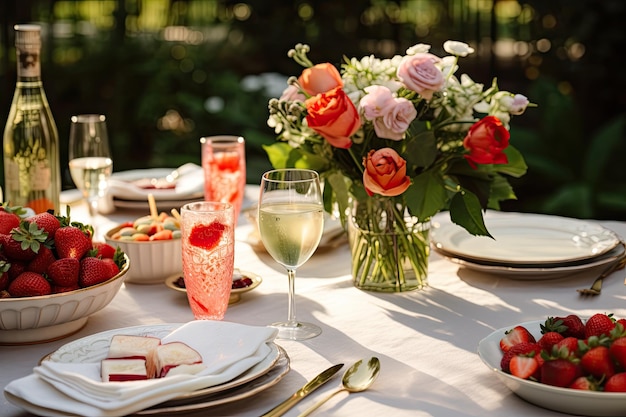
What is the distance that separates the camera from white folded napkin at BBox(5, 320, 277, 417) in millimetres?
1125

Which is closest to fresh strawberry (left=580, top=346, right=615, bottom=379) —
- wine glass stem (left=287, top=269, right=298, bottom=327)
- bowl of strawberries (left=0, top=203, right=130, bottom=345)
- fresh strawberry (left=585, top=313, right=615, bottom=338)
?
fresh strawberry (left=585, top=313, right=615, bottom=338)

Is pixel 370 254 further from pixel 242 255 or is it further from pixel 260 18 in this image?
pixel 260 18

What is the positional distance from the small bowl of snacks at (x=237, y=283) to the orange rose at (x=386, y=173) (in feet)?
0.92

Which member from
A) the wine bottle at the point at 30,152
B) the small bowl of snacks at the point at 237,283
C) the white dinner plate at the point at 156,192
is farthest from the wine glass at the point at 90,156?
the small bowl of snacks at the point at 237,283

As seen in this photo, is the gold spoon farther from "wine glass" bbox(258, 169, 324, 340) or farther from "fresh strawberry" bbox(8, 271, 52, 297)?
"fresh strawberry" bbox(8, 271, 52, 297)

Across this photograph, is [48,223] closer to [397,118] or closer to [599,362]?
[397,118]

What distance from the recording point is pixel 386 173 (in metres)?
1.58

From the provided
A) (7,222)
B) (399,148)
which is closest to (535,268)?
(399,148)

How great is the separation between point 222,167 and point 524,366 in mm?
1049

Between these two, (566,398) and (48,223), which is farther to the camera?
(48,223)

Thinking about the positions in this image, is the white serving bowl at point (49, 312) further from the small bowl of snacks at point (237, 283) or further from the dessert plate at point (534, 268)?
the dessert plate at point (534, 268)

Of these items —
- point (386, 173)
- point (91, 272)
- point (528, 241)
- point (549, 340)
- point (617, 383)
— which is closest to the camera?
point (617, 383)

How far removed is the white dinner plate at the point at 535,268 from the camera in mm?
1774

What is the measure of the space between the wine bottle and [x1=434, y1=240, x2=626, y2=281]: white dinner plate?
0.90 meters
